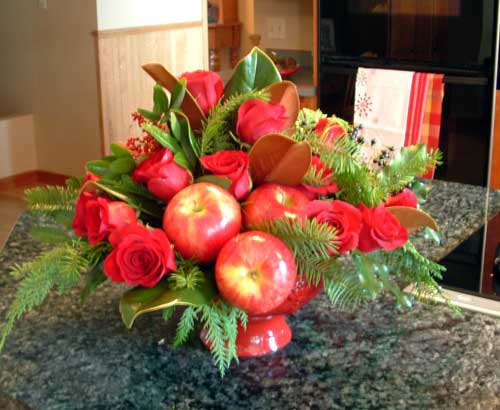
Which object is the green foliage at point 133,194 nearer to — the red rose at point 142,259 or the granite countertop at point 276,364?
the red rose at point 142,259

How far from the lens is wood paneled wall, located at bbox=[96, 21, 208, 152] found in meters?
4.34

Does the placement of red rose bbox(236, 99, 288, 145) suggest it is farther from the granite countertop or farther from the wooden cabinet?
the wooden cabinet

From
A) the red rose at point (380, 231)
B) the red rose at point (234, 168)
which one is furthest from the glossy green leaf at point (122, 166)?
the red rose at point (380, 231)

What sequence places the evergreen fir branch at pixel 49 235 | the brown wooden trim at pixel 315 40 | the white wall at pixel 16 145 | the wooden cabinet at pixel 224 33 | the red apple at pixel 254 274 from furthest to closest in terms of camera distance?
1. the wooden cabinet at pixel 224 33
2. the white wall at pixel 16 145
3. the brown wooden trim at pixel 315 40
4. the evergreen fir branch at pixel 49 235
5. the red apple at pixel 254 274

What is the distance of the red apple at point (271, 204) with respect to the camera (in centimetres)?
94

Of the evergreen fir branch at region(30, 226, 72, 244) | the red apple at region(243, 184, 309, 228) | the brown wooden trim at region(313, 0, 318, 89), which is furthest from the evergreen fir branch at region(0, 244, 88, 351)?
the brown wooden trim at region(313, 0, 318, 89)

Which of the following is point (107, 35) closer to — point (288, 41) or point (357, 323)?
Result: point (288, 41)

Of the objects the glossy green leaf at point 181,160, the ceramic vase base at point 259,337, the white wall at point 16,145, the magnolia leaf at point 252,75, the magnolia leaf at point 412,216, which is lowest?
the white wall at point 16,145

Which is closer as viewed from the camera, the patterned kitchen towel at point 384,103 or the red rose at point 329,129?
the red rose at point 329,129

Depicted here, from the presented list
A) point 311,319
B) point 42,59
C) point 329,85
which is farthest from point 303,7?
point 311,319

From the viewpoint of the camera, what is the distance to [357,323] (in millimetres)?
1152

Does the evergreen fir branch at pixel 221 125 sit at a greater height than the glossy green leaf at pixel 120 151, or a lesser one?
greater

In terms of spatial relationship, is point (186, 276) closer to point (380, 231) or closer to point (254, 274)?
point (254, 274)

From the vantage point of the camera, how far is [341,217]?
93cm
